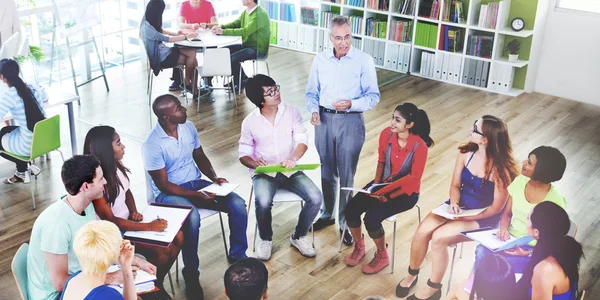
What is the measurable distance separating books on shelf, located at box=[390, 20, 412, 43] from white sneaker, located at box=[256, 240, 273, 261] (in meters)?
5.07

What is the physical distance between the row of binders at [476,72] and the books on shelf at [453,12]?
550 mm

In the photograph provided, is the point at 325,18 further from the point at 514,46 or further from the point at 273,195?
the point at 273,195

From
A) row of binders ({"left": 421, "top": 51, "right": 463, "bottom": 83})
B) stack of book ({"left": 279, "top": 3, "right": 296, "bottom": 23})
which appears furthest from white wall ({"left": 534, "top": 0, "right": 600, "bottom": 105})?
stack of book ({"left": 279, "top": 3, "right": 296, "bottom": 23})

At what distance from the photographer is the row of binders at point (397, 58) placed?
9172 millimetres

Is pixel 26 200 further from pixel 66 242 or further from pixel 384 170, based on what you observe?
pixel 384 170

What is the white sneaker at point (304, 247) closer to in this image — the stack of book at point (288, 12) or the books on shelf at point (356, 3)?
the stack of book at point (288, 12)

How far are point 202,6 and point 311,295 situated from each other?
10.0 ft

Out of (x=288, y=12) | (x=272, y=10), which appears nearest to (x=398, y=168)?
(x=272, y=10)

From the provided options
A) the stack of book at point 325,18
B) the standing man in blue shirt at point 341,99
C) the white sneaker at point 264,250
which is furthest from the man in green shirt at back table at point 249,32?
the white sneaker at point 264,250

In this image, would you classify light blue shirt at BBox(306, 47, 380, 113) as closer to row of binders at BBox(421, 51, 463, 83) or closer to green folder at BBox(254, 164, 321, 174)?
green folder at BBox(254, 164, 321, 174)

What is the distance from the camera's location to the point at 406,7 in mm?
8938

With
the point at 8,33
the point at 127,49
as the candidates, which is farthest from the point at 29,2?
the point at 127,49

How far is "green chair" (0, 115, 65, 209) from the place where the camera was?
5.24 m

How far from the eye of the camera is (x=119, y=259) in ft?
10.0
